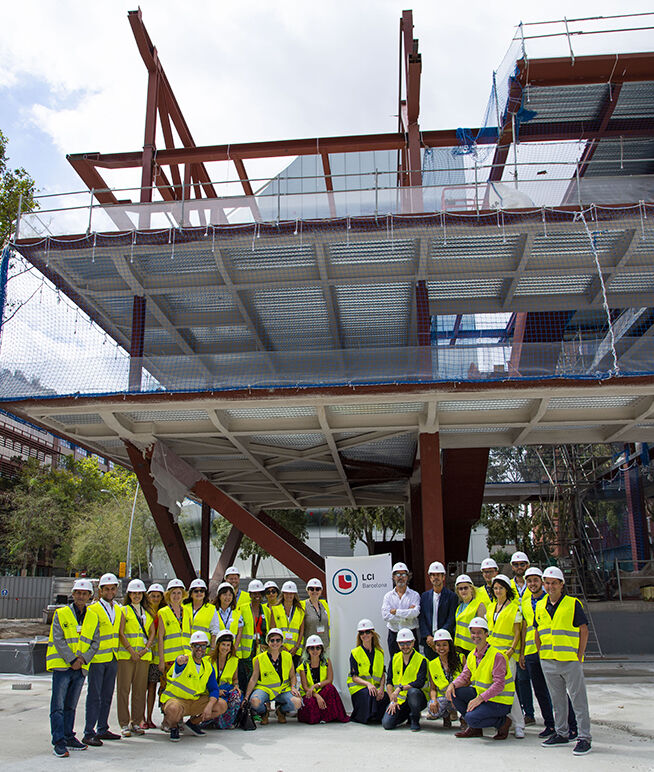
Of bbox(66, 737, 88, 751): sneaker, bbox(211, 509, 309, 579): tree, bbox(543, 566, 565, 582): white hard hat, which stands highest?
bbox(211, 509, 309, 579): tree

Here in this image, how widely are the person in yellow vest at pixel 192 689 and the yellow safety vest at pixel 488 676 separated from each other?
3.05 m

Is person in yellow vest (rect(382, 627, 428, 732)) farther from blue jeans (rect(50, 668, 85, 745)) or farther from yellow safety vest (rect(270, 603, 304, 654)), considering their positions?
blue jeans (rect(50, 668, 85, 745))

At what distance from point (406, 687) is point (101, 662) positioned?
3675mm

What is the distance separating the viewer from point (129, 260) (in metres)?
17.4

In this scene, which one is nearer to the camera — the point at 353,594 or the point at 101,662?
the point at 101,662

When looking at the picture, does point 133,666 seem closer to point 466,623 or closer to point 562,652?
point 466,623

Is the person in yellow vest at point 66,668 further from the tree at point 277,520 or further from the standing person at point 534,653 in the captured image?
the tree at point 277,520

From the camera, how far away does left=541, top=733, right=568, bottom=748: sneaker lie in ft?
24.3

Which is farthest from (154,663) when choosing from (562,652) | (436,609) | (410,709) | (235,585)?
(562,652)

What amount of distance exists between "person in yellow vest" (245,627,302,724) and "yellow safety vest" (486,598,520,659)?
8.65 ft

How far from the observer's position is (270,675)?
28.6ft

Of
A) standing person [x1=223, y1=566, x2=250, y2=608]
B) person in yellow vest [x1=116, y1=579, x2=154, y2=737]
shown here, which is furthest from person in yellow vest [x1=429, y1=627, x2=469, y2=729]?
person in yellow vest [x1=116, y1=579, x2=154, y2=737]

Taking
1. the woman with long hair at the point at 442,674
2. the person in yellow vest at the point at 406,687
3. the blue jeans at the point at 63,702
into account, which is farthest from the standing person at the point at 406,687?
the blue jeans at the point at 63,702

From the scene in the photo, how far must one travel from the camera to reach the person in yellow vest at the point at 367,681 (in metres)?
8.73
